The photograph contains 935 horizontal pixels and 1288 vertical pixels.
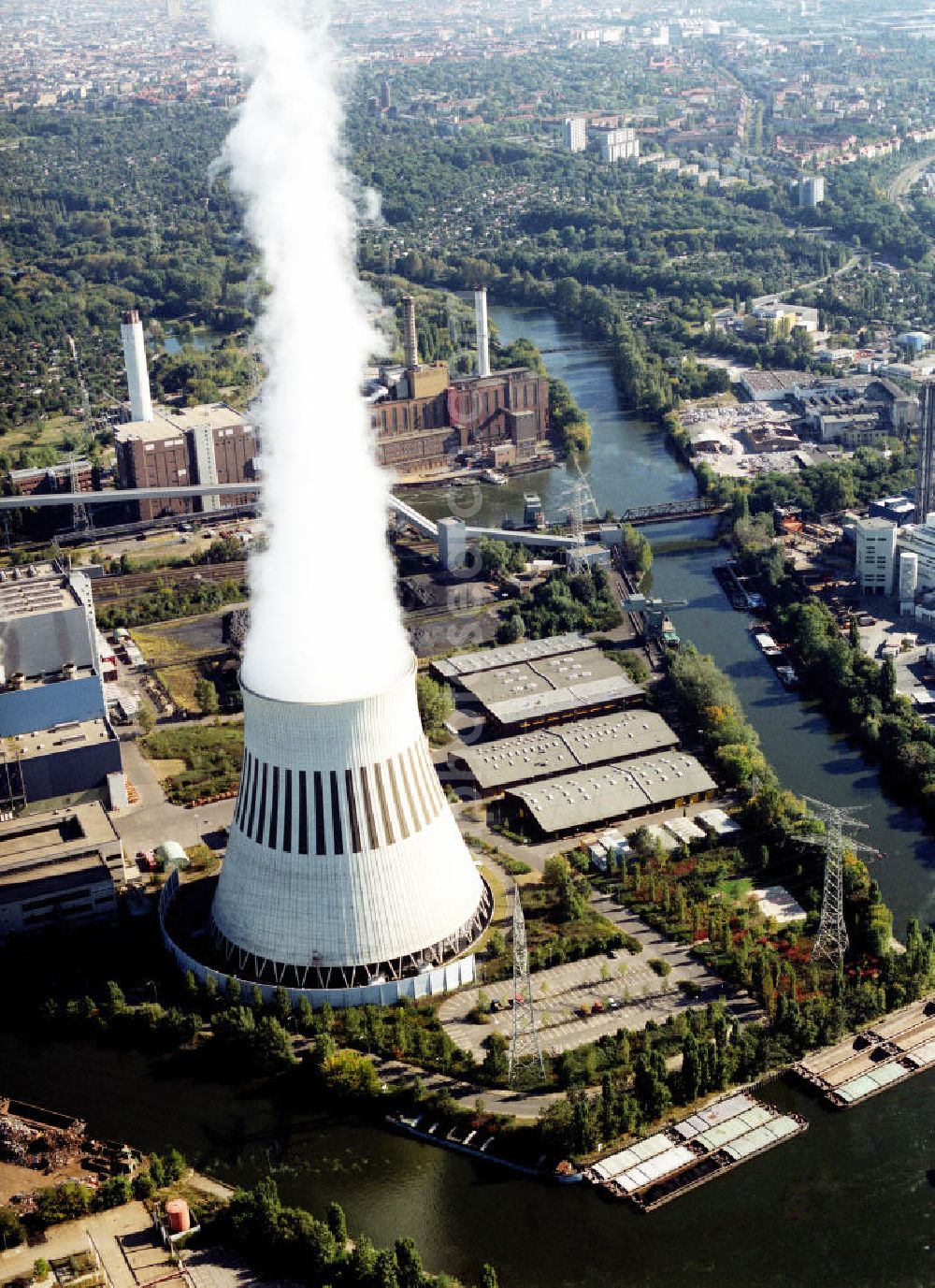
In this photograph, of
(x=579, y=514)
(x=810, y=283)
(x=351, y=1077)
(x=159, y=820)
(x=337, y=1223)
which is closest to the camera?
(x=337, y=1223)

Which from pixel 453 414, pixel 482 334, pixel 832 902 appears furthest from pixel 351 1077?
pixel 482 334

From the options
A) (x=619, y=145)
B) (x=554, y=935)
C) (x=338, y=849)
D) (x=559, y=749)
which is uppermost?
(x=619, y=145)

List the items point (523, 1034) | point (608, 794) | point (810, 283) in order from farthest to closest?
point (810, 283) → point (608, 794) → point (523, 1034)

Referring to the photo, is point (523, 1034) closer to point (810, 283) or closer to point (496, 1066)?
point (496, 1066)

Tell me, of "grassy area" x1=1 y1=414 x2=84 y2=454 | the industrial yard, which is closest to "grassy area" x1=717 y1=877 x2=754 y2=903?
the industrial yard

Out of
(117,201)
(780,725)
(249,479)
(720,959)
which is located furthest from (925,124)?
(720,959)

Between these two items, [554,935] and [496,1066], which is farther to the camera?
[554,935]

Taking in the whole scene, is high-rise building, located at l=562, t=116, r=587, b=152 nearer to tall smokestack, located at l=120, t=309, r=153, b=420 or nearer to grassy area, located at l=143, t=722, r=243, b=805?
tall smokestack, located at l=120, t=309, r=153, b=420

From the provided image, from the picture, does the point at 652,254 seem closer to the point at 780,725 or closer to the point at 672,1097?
the point at 780,725

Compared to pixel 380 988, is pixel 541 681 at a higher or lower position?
higher
